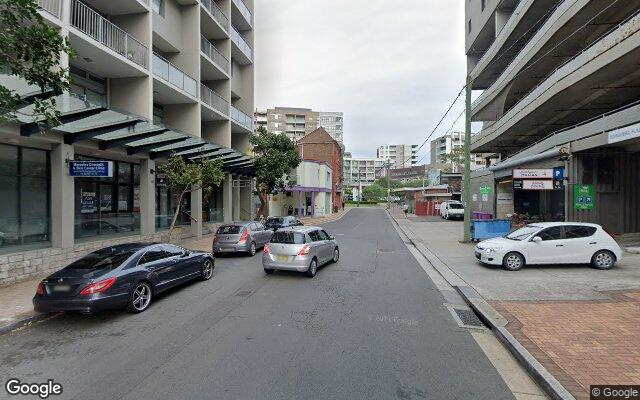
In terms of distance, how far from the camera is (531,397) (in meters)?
4.09

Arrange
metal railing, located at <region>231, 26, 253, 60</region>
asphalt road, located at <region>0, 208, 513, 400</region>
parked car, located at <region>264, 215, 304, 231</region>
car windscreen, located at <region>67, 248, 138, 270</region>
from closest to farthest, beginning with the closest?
asphalt road, located at <region>0, 208, 513, 400</region> < car windscreen, located at <region>67, 248, 138, 270</region> < parked car, located at <region>264, 215, 304, 231</region> < metal railing, located at <region>231, 26, 253, 60</region>

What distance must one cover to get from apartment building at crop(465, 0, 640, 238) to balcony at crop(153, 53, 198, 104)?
16.8m

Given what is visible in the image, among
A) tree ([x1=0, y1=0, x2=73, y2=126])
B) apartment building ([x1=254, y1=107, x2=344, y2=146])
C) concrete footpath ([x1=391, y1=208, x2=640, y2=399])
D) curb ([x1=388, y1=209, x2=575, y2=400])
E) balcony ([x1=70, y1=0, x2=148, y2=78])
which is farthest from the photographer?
apartment building ([x1=254, y1=107, x2=344, y2=146])

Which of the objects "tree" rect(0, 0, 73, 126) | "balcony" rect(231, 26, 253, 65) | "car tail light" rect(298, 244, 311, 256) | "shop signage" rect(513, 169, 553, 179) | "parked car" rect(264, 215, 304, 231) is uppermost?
"balcony" rect(231, 26, 253, 65)

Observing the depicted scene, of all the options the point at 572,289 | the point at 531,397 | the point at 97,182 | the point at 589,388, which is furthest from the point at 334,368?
the point at 97,182

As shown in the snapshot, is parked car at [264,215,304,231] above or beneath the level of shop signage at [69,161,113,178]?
beneath

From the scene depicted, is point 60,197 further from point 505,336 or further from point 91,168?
point 505,336

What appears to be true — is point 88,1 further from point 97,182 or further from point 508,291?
point 508,291

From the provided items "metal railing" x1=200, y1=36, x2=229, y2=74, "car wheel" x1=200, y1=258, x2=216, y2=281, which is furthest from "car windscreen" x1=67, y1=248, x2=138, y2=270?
"metal railing" x1=200, y1=36, x2=229, y2=74

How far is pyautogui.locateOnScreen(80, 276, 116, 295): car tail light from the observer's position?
21.0 ft

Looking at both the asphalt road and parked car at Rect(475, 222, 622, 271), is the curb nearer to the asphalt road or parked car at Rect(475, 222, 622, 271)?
the asphalt road

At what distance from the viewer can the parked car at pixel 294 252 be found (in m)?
10.2

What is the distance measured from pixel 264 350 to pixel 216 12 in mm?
23746

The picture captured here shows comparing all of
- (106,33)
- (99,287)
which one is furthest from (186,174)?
(99,287)
